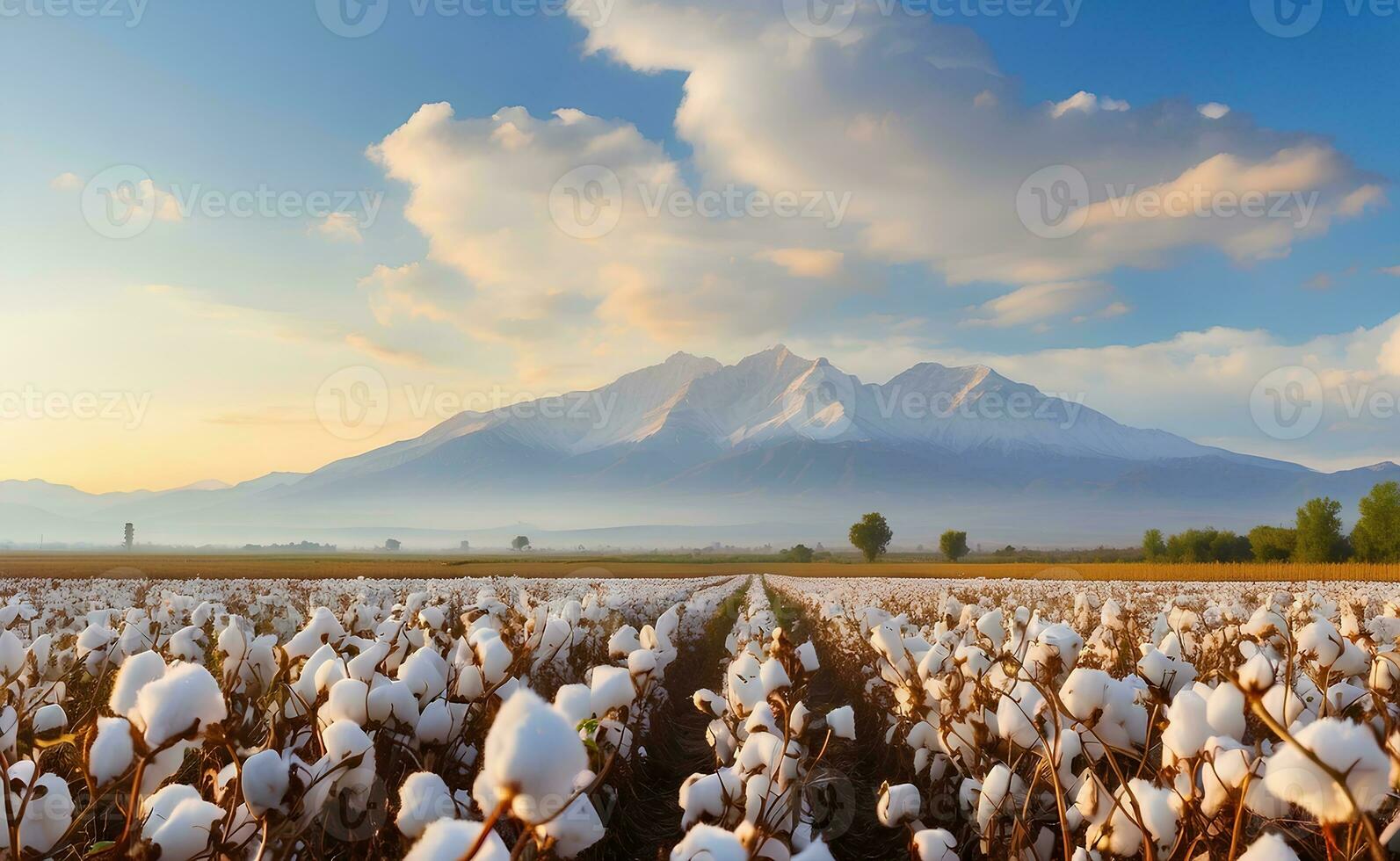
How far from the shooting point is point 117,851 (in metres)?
1.64

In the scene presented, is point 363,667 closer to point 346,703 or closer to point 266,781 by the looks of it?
point 346,703

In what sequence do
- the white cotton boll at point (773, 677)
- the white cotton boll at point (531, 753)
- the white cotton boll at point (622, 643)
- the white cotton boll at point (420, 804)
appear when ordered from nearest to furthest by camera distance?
the white cotton boll at point (531, 753)
the white cotton boll at point (420, 804)
the white cotton boll at point (773, 677)
the white cotton boll at point (622, 643)

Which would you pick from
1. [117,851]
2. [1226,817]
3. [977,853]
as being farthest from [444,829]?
[977,853]

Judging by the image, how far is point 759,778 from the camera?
227cm

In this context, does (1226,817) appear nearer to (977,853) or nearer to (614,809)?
(977,853)

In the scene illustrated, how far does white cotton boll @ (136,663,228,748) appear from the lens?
4.83 feet

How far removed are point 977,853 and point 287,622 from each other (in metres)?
7.65

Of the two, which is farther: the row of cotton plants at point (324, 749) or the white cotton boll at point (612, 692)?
the white cotton boll at point (612, 692)

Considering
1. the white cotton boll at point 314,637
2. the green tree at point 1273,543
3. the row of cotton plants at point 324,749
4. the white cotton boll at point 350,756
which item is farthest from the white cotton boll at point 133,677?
the green tree at point 1273,543

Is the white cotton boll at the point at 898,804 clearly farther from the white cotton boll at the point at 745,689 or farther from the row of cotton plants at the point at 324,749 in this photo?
the row of cotton plants at the point at 324,749

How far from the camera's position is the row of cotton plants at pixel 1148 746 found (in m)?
1.42

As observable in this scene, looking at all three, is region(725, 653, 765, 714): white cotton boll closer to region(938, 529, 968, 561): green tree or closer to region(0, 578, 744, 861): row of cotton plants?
region(0, 578, 744, 861): row of cotton plants

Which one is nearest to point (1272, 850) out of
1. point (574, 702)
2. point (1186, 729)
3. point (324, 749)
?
point (1186, 729)

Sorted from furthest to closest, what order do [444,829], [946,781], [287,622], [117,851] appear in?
1. [287,622]
2. [946,781]
3. [117,851]
4. [444,829]
